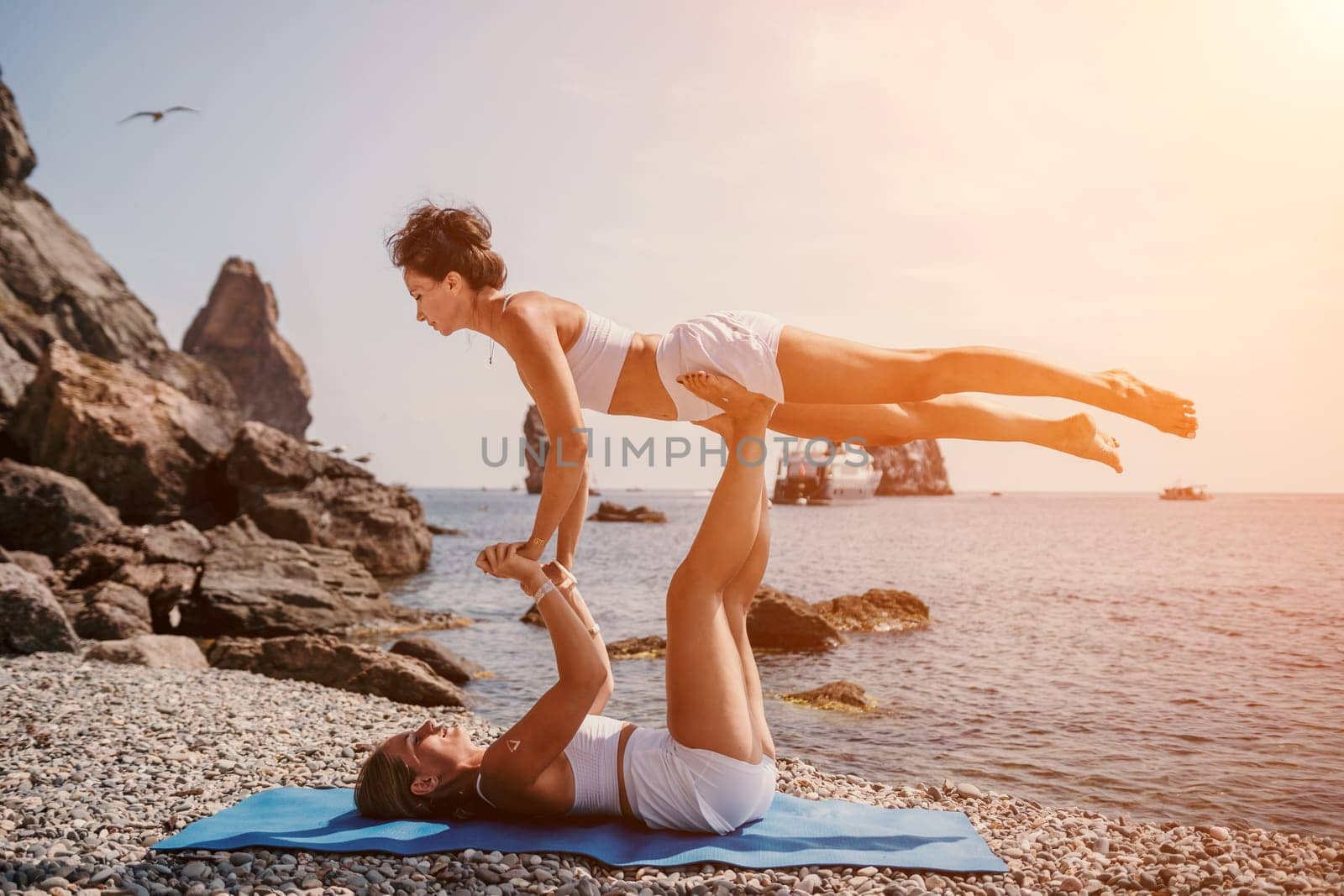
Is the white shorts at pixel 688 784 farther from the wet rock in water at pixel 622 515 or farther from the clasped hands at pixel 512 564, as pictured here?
the wet rock in water at pixel 622 515

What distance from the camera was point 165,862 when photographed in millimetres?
3621

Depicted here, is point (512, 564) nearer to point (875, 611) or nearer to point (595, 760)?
point (595, 760)

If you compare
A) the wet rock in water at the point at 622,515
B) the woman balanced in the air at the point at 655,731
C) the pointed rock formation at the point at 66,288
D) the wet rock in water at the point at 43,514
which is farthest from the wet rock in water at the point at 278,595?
the wet rock in water at the point at 622,515

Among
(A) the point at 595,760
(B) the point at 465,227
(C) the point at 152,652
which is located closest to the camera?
(A) the point at 595,760

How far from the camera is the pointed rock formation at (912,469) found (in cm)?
7575

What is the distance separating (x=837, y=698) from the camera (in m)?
9.52

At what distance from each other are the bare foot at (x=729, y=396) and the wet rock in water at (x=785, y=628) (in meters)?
9.00

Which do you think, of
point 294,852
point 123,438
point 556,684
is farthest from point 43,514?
point 556,684

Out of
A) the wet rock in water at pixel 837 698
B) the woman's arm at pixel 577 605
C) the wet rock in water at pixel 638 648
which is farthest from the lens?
the wet rock in water at pixel 638 648


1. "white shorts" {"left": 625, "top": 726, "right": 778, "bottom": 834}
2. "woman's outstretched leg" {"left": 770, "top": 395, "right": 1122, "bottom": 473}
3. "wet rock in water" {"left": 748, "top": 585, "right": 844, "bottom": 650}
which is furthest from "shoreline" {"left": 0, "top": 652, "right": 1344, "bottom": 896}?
"wet rock in water" {"left": 748, "top": 585, "right": 844, "bottom": 650}

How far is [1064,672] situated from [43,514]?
16.4m

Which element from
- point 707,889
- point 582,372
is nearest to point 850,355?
point 582,372

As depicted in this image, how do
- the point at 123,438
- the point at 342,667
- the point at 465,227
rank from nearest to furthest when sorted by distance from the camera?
the point at 465,227 → the point at 342,667 → the point at 123,438

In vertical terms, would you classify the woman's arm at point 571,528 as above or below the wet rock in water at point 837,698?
above
